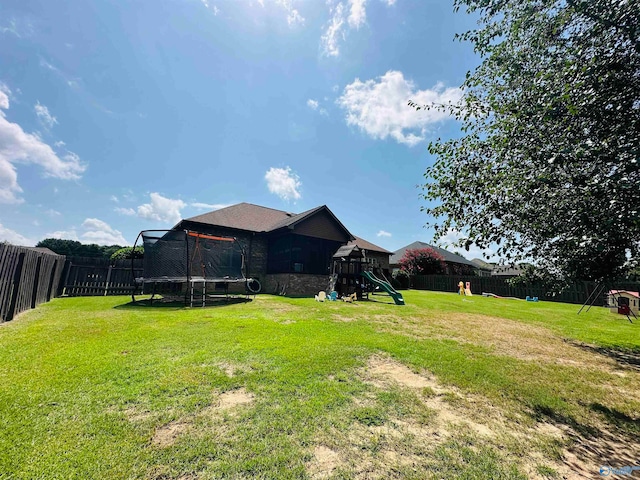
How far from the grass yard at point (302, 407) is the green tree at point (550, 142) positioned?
1989 mm

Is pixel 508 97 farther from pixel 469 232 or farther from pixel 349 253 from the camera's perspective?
pixel 349 253

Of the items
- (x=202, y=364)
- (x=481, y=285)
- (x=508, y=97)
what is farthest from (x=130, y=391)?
(x=481, y=285)

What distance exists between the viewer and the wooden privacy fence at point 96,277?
11672 millimetres

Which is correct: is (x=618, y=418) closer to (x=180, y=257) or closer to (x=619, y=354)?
(x=619, y=354)

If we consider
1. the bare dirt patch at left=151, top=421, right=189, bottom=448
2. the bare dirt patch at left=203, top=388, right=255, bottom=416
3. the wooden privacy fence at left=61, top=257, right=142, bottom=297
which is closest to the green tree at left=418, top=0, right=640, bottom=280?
the bare dirt patch at left=203, top=388, right=255, bottom=416

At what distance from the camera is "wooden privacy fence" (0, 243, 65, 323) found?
19.4 feet

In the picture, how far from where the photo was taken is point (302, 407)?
269cm

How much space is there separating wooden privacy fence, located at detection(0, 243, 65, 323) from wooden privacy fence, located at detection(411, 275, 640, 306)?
21341mm

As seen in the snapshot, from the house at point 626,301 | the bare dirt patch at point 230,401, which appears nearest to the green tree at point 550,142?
the bare dirt patch at point 230,401

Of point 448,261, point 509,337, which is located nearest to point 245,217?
point 509,337

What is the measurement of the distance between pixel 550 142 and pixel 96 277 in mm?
16973

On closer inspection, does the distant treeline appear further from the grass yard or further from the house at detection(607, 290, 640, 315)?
the house at detection(607, 290, 640, 315)

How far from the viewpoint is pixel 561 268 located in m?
4.49

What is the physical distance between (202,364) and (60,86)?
37.4 ft
